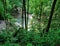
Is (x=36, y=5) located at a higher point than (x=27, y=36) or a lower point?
higher

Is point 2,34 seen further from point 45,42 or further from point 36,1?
point 36,1

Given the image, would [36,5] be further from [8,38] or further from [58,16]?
[8,38]

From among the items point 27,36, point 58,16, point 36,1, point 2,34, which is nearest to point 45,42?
point 27,36

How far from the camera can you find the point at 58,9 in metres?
6.29

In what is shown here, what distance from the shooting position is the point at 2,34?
3.61m

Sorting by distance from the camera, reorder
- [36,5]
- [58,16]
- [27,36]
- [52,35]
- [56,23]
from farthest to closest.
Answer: [36,5] < [58,16] < [56,23] < [27,36] < [52,35]

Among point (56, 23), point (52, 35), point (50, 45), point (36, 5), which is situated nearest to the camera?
point (50, 45)

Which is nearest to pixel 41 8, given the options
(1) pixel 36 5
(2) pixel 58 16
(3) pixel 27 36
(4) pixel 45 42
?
(1) pixel 36 5

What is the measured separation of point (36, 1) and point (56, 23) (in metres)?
1.53

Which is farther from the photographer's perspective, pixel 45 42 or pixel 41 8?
pixel 41 8

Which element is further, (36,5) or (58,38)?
(36,5)

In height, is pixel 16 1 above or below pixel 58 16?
above

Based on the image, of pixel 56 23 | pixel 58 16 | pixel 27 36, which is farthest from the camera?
pixel 58 16

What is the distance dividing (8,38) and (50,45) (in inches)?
38.1
